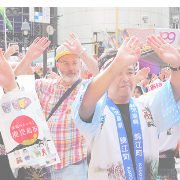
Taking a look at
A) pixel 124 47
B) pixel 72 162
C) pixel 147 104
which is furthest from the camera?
pixel 72 162

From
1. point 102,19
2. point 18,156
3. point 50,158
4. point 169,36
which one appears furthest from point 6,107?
point 102,19

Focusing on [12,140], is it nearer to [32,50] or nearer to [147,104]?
[147,104]

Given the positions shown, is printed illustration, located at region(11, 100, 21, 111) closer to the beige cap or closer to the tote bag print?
the tote bag print

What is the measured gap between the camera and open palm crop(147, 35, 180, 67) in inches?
70.4

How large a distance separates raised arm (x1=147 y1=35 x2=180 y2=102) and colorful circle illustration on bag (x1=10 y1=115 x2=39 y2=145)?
3.41 feet

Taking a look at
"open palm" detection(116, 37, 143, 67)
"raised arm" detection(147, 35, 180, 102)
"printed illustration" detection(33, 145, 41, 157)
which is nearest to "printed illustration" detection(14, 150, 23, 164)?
"printed illustration" detection(33, 145, 41, 157)

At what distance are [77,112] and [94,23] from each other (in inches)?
1181

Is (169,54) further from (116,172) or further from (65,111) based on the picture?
(65,111)

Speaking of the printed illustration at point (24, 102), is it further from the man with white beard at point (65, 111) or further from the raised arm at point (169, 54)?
the raised arm at point (169, 54)

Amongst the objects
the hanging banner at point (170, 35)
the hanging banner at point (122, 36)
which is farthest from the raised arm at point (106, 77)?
the hanging banner at point (122, 36)

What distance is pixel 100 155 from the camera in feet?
6.04

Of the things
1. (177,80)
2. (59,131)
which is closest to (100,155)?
(177,80)

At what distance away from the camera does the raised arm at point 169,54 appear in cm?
179

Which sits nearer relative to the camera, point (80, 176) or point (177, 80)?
point (177, 80)
